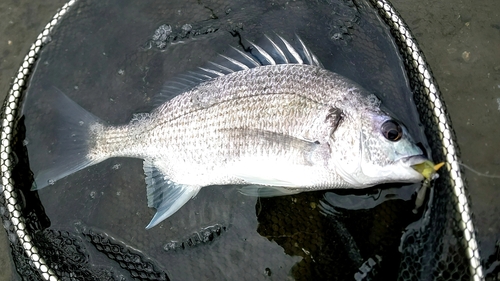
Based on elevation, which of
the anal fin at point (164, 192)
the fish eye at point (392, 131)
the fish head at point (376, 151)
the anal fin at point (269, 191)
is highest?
the fish eye at point (392, 131)

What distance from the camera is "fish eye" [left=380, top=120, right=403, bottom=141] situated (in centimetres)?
247

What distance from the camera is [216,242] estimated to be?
2945 mm

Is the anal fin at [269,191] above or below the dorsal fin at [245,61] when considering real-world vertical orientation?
below

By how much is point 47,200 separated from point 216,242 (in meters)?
1.12

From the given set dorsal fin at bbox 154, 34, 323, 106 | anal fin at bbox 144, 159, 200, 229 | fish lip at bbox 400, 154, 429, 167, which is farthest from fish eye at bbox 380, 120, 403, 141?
anal fin at bbox 144, 159, 200, 229

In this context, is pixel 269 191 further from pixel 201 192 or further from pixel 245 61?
pixel 245 61

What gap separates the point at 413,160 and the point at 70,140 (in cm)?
198

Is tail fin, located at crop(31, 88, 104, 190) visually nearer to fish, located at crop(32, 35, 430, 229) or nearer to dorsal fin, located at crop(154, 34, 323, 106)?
fish, located at crop(32, 35, 430, 229)

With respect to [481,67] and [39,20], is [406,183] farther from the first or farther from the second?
[39,20]

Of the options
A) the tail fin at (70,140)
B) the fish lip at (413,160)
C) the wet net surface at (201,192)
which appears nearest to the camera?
the fish lip at (413,160)

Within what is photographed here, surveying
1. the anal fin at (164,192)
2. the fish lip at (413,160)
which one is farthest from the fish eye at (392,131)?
the anal fin at (164,192)

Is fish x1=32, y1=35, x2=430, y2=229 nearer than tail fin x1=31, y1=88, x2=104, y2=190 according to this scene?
Yes

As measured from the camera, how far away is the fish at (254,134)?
2.53 m

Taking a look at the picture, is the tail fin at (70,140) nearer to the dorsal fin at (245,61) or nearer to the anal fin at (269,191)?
the dorsal fin at (245,61)
